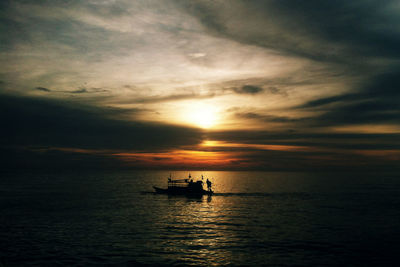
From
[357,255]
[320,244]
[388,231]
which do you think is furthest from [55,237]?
[388,231]

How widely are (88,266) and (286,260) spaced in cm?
2249

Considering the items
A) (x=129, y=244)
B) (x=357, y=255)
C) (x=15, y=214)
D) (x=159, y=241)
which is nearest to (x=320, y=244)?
(x=357, y=255)

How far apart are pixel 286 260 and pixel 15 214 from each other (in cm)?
6042

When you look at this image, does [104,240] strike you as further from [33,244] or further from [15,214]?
[15,214]

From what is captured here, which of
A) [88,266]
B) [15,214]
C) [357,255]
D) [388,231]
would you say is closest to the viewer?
[88,266]

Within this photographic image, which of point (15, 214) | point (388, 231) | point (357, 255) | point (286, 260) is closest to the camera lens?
point (286, 260)

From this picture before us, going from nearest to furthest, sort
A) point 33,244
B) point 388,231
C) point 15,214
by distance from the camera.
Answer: point 33,244 < point 388,231 < point 15,214

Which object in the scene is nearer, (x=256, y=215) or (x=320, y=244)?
(x=320, y=244)

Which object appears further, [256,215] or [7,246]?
[256,215]

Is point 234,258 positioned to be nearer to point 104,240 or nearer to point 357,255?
point 357,255

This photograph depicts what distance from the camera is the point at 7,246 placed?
39125 millimetres

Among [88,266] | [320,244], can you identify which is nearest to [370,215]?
[320,244]

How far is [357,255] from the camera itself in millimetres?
36844

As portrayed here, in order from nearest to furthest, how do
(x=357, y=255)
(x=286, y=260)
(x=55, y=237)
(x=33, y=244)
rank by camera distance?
(x=286, y=260)
(x=357, y=255)
(x=33, y=244)
(x=55, y=237)
